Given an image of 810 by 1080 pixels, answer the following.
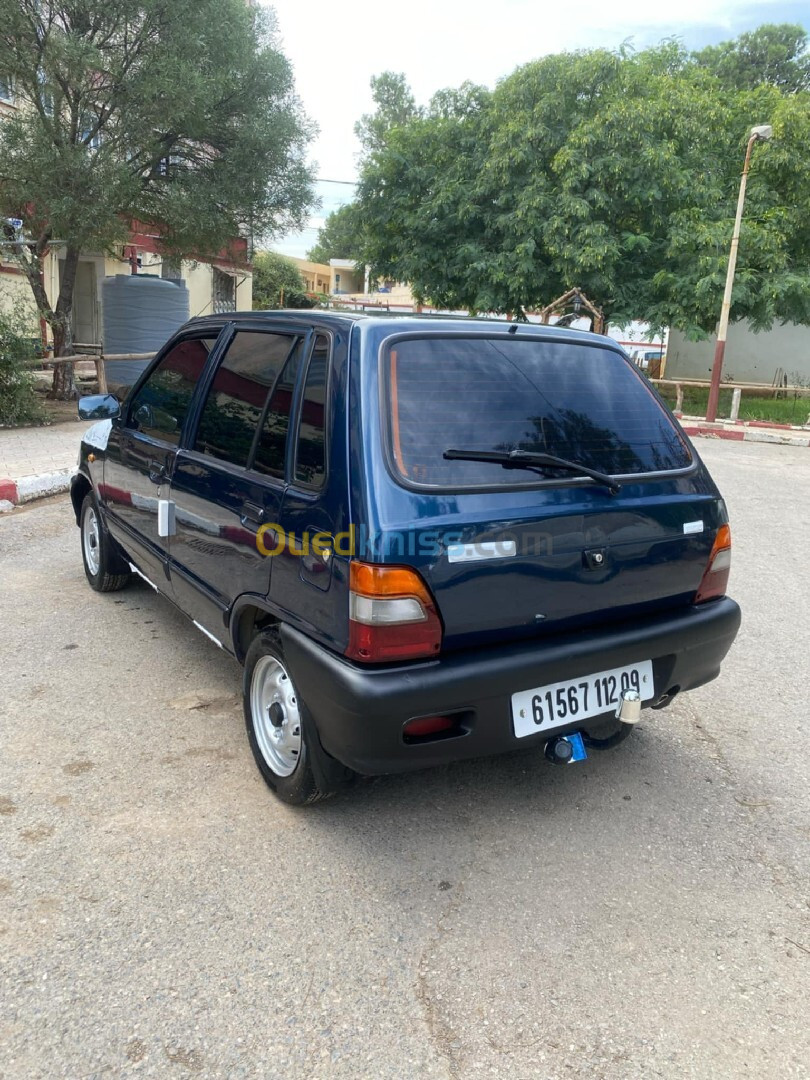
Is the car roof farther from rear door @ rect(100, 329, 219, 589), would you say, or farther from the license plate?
the license plate

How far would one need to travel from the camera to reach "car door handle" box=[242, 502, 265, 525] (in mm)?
2877

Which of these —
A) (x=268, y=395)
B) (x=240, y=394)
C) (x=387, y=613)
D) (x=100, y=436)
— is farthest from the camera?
(x=100, y=436)

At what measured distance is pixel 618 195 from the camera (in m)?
19.2

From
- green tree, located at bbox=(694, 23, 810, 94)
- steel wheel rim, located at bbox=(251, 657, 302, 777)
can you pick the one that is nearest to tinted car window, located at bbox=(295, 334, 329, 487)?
steel wheel rim, located at bbox=(251, 657, 302, 777)

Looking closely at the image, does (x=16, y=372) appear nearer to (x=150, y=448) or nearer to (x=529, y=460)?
(x=150, y=448)

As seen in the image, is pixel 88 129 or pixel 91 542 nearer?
pixel 91 542

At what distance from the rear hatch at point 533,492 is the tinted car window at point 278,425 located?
45 cm

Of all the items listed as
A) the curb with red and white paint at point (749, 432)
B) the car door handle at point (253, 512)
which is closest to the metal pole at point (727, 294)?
the curb with red and white paint at point (749, 432)

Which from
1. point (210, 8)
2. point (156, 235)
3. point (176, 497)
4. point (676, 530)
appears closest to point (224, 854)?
point (176, 497)

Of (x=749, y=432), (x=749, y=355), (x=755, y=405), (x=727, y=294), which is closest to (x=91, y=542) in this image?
(x=749, y=432)

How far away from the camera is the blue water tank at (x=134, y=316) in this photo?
49.1ft

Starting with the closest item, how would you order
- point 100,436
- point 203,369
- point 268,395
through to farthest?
point 268,395, point 203,369, point 100,436

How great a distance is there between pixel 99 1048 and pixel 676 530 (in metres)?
2.30

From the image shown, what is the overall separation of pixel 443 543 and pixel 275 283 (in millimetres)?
38354
